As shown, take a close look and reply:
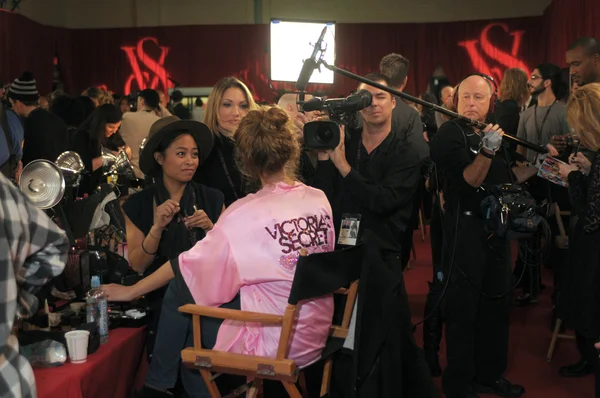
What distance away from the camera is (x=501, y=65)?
36.9 ft

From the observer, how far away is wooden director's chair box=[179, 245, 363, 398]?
2086mm

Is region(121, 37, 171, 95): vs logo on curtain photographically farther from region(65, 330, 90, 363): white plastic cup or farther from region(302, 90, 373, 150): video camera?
region(65, 330, 90, 363): white plastic cup

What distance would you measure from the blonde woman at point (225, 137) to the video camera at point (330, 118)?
45 centimetres

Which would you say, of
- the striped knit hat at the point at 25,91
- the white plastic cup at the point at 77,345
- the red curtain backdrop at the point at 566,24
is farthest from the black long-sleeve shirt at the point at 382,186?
the red curtain backdrop at the point at 566,24

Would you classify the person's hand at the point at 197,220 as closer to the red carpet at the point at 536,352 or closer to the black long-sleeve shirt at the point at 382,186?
the black long-sleeve shirt at the point at 382,186

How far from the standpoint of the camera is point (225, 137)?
3221 mm

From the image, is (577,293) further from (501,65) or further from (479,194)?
(501,65)

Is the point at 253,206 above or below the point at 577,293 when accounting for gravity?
above

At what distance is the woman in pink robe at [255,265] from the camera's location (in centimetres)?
220

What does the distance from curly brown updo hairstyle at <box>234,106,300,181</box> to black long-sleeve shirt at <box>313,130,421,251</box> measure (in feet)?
2.11

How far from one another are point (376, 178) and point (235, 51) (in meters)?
9.44

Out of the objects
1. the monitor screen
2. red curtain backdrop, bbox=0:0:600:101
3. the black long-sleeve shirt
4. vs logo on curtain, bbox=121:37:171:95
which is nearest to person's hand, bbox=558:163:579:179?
the black long-sleeve shirt

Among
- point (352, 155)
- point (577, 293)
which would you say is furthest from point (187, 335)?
point (577, 293)

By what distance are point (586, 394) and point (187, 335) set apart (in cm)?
201
